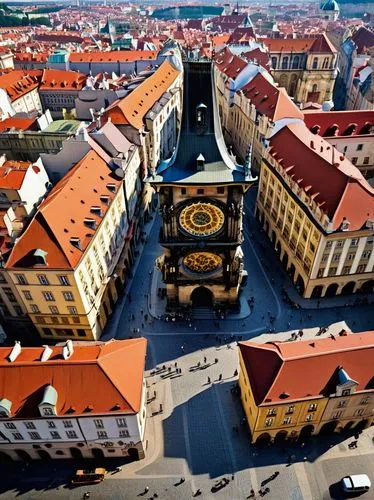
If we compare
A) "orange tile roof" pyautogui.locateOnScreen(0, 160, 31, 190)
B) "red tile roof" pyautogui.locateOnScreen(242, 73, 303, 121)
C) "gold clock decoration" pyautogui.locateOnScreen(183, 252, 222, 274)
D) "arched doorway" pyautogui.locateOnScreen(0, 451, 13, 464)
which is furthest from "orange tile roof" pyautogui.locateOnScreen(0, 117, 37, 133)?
"arched doorway" pyautogui.locateOnScreen(0, 451, 13, 464)

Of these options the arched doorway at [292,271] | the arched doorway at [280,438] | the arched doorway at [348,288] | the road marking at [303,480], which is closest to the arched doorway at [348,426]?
the road marking at [303,480]

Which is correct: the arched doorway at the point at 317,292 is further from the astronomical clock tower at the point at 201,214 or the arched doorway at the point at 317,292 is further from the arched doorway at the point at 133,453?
the arched doorway at the point at 133,453

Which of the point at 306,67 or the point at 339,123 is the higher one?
the point at 339,123

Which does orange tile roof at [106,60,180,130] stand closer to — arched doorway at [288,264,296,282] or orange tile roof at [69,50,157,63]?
orange tile roof at [69,50,157,63]

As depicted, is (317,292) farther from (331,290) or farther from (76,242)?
(76,242)

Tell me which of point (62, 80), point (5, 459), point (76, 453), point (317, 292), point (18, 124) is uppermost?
point (18, 124)

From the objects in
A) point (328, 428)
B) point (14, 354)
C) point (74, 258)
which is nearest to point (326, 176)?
point (328, 428)
